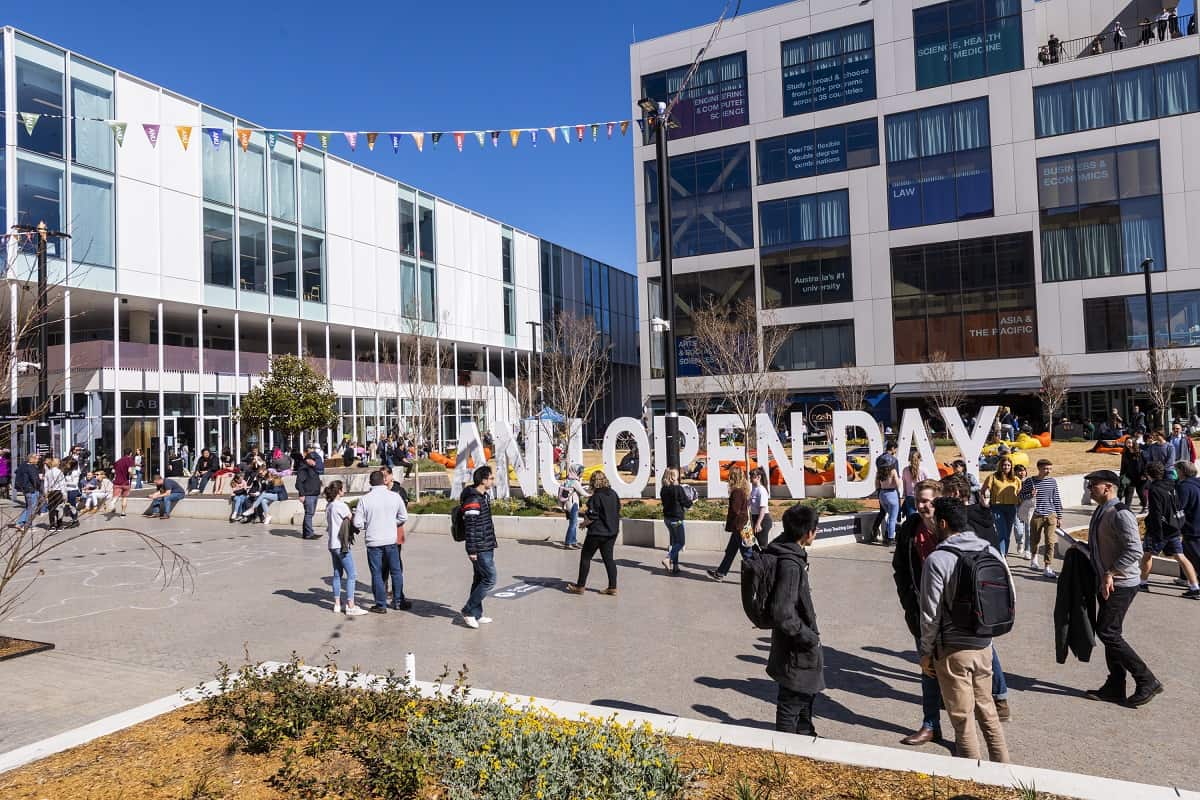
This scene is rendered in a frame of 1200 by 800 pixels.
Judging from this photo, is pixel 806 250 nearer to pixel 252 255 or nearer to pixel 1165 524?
pixel 252 255

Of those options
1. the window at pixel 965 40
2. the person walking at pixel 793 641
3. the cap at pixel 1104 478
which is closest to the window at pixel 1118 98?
the window at pixel 965 40

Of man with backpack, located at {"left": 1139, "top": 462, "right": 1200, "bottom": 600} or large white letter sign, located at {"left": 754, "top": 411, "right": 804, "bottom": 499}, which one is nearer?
man with backpack, located at {"left": 1139, "top": 462, "right": 1200, "bottom": 600}

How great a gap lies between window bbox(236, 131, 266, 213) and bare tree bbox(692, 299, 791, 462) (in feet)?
66.8

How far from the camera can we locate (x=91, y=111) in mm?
28047

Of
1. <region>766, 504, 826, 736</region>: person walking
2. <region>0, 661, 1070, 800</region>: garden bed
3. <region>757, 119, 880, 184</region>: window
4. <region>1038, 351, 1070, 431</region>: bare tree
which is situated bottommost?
<region>0, 661, 1070, 800</region>: garden bed

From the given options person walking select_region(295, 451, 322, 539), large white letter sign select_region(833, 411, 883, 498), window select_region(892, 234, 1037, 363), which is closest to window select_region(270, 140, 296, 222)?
person walking select_region(295, 451, 322, 539)

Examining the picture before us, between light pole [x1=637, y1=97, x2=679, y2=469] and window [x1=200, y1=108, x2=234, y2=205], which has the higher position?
window [x1=200, y1=108, x2=234, y2=205]

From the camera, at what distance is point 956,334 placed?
37688 millimetres

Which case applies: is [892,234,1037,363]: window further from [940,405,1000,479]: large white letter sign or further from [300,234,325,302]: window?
[300,234,325,302]: window

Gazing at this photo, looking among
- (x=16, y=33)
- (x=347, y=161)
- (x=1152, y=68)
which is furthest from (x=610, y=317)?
(x=16, y=33)

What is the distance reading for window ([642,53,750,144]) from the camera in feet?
138

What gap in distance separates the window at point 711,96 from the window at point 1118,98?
46.7ft

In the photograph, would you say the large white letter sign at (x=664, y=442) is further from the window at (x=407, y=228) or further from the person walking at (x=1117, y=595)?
the window at (x=407, y=228)

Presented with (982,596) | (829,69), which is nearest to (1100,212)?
(829,69)
